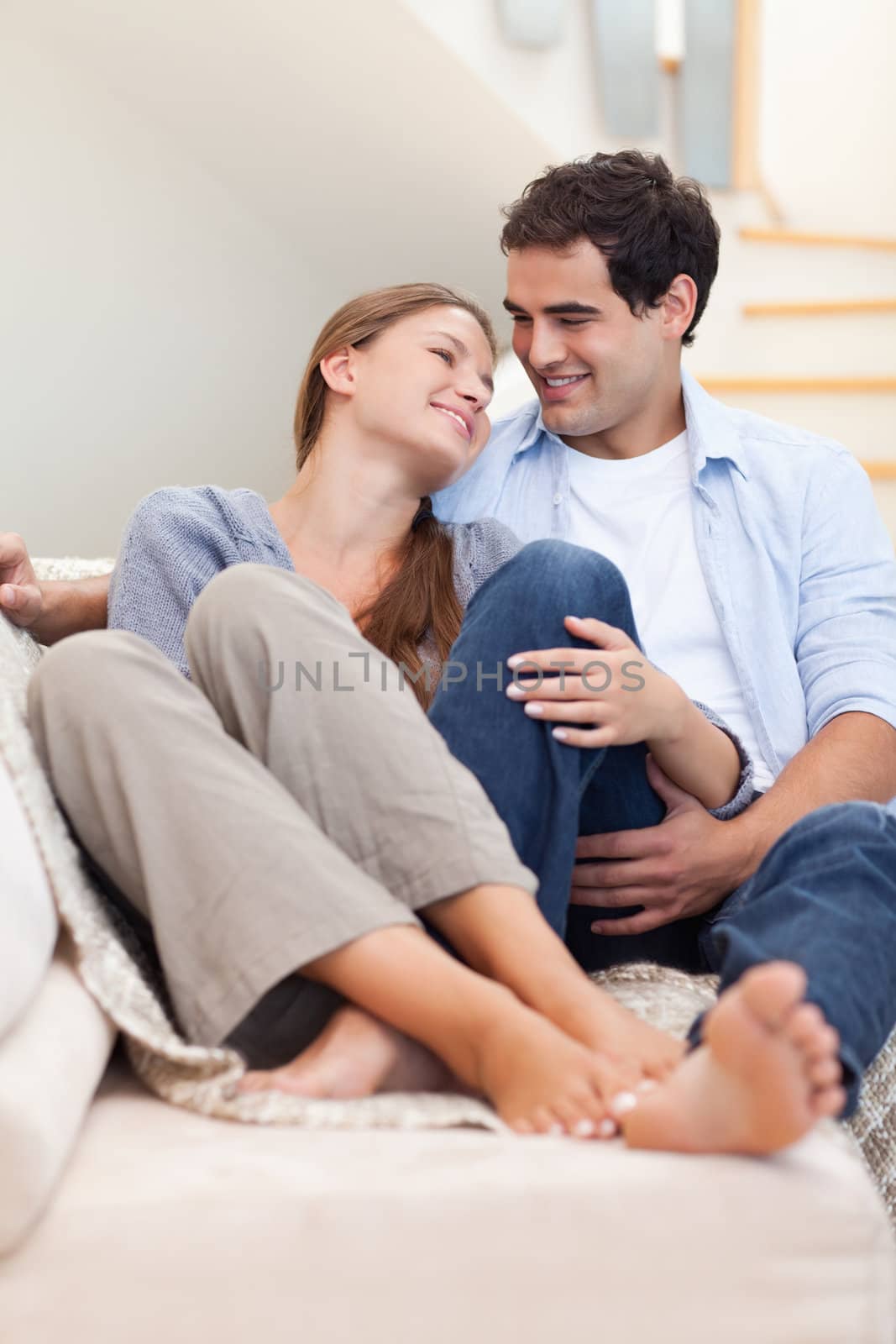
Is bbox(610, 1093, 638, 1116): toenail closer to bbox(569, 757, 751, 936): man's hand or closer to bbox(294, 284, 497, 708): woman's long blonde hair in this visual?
bbox(569, 757, 751, 936): man's hand

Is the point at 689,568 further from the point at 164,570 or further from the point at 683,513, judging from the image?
the point at 164,570

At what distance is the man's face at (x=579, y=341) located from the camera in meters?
1.74

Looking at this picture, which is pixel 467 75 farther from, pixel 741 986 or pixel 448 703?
pixel 741 986

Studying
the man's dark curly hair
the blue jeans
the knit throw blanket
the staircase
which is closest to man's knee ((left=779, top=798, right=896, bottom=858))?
the blue jeans

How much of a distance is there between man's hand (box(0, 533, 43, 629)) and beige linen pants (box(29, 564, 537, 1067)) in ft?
1.27

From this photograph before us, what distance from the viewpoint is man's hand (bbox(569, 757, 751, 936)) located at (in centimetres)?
116

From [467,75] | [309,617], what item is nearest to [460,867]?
[309,617]

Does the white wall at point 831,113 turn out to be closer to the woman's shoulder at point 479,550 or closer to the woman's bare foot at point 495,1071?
the woman's shoulder at point 479,550

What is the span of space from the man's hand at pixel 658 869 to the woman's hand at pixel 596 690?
0.36ft

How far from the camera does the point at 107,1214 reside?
27.1 inches

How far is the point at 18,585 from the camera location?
4.31ft

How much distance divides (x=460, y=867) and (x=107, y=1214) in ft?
1.01

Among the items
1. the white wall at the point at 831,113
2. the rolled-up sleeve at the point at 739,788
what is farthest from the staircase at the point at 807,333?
the rolled-up sleeve at the point at 739,788

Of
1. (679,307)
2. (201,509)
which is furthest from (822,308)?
(201,509)
